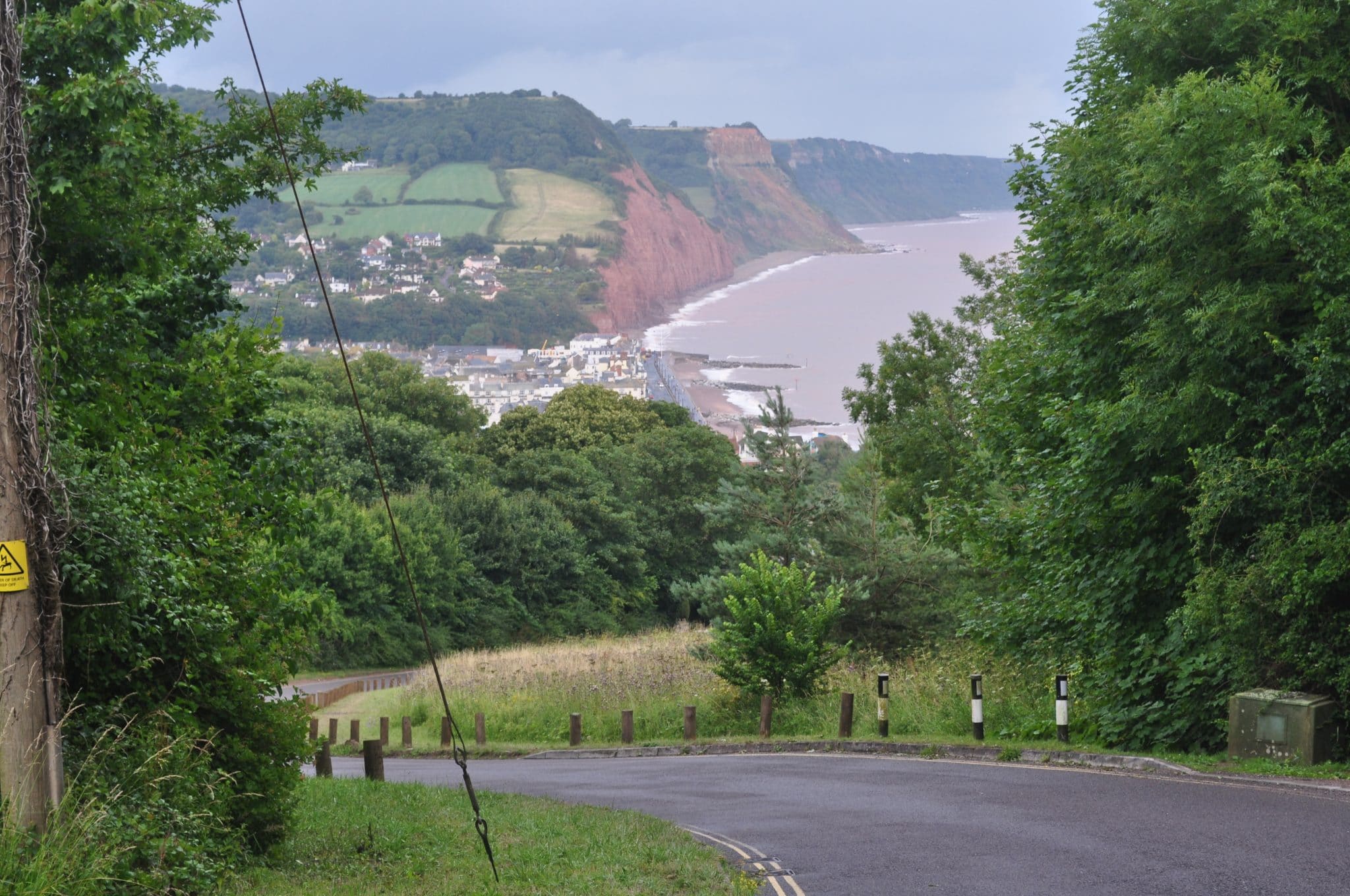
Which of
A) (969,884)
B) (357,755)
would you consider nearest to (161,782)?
(969,884)

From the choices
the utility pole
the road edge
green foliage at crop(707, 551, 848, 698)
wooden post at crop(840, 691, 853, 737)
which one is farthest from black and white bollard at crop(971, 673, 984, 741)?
the utility pole

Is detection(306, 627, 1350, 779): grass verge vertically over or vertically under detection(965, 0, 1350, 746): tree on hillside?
under

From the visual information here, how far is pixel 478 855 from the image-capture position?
11.0m

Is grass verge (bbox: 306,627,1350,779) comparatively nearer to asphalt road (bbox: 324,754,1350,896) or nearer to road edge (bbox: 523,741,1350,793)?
road edge (bbox: 523,741,1350,793)

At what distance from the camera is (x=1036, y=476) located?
21.1 m

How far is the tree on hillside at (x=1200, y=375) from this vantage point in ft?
45.6

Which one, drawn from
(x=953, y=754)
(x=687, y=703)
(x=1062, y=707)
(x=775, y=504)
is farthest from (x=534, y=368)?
(x=1062, y=707)

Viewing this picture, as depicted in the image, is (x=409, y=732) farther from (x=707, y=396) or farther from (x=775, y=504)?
(x=707, y=396)

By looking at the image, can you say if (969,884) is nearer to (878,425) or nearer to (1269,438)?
(1269,438)

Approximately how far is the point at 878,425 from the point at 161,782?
137ft

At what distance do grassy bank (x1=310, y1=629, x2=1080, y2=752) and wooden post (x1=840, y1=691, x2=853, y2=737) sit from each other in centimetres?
30

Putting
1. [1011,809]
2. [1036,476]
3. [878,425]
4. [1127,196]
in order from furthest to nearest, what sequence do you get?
[878,425], [1036,476], [1127,196], [1011,809]

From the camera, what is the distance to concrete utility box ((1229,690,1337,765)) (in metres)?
13.6

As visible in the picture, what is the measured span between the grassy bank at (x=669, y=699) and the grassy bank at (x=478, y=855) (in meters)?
8.06
